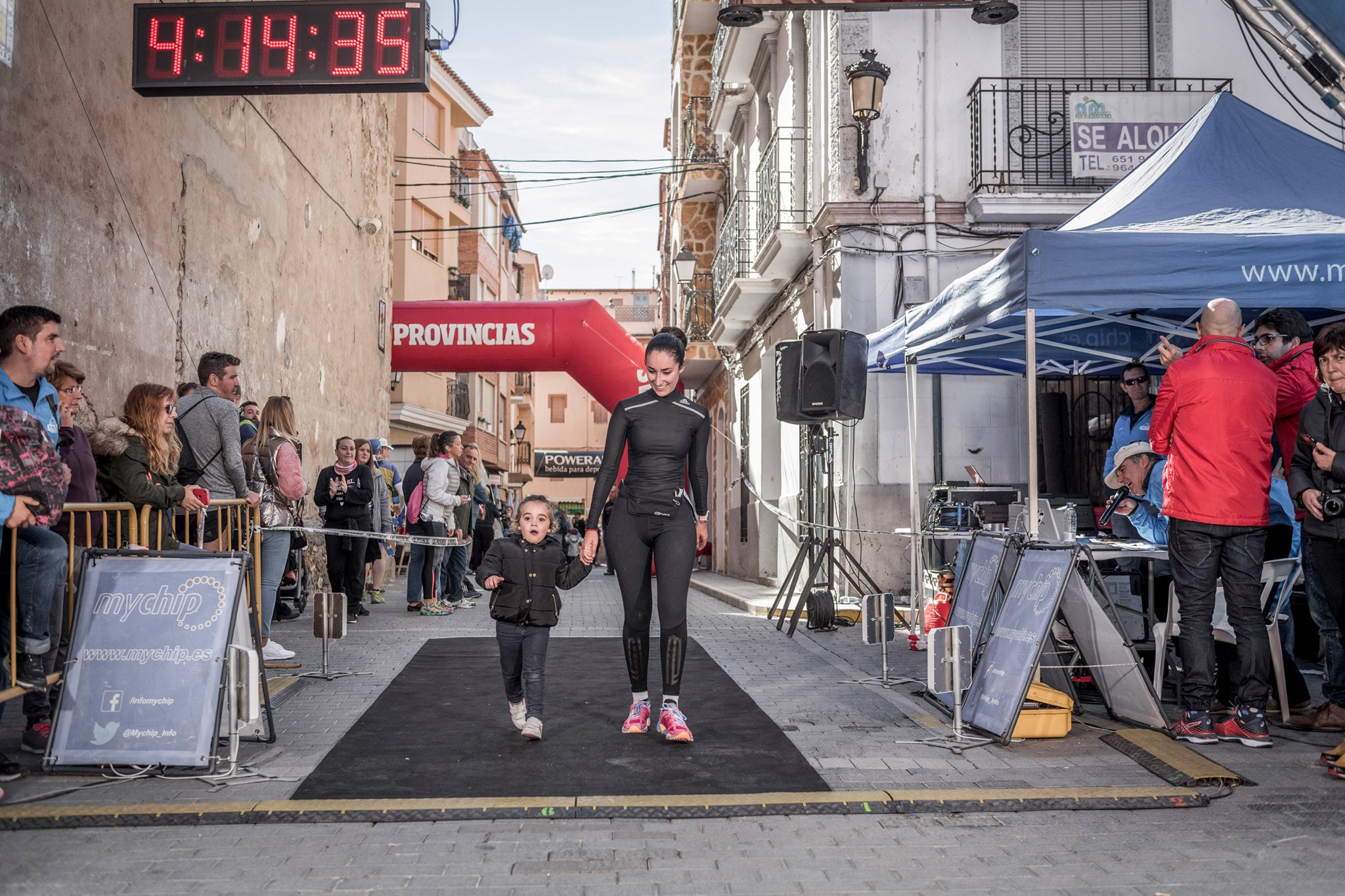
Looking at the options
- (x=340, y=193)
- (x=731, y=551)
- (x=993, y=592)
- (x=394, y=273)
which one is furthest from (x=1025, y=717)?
(x=394, y=273)

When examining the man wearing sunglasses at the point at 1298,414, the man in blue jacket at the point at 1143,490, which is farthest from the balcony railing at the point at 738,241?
the man wearing sunglasses at the point at 1298,414

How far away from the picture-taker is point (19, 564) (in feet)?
17.2

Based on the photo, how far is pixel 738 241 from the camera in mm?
18812

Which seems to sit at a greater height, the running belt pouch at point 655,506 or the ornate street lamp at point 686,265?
the ornate street lamp at point 686,265

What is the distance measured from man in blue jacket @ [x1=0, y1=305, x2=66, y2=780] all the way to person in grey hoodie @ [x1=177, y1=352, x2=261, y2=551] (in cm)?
208

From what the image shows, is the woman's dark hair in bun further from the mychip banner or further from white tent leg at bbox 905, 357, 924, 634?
the mychip banner

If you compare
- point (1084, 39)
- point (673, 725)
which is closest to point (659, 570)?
point (673, 725)

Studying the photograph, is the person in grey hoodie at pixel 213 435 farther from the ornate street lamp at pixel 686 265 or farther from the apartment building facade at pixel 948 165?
the ornate street lamp at pixel 686 265

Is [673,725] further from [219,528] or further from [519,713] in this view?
[219,528]

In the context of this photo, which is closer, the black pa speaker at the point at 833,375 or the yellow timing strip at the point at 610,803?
the yellow timing strip at the point at 610,803

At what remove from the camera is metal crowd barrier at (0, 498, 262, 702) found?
17.1ft

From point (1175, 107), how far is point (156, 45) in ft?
33.6

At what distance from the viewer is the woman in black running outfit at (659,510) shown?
19.2ft

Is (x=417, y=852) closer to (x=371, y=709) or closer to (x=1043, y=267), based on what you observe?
(x=371, y=709)
